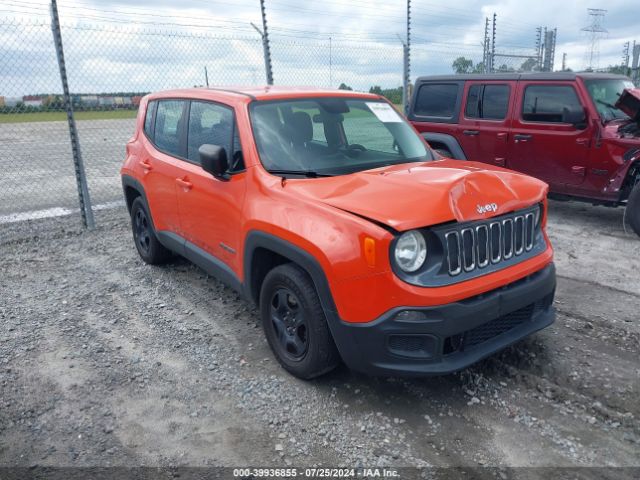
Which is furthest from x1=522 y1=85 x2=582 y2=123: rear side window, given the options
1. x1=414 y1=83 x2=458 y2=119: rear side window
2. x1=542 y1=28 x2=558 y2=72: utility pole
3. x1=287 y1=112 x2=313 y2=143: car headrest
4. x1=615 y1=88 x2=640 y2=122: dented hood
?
x1=542 y1=28 x2=558 y2=72: utility pole

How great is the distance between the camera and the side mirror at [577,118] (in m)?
6.75

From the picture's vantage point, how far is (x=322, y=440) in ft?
9.68

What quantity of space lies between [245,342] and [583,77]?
18.6 feet

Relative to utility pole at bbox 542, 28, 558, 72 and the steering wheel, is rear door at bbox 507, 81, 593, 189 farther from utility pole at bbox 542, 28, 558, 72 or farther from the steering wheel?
utility pole at bbox 542, 28, 558, 72

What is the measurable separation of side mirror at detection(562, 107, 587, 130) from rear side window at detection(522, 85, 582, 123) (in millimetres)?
86

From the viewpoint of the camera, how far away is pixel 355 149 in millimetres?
4004

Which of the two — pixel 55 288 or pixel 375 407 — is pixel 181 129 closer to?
pixel 55 288

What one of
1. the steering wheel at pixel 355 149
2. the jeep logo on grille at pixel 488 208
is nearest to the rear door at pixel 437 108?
the steering wheel at pixel 355 149

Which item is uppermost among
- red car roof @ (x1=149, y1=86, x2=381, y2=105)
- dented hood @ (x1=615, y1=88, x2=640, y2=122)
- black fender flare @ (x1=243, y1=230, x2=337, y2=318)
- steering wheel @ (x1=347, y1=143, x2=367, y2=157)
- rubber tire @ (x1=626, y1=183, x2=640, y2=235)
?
red car roof @ (x1=149, y1=86, x2=381, y2=105)

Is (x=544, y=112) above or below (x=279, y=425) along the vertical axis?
above

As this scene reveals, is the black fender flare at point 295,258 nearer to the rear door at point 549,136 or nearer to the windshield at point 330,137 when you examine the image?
the windshield at point 330,137

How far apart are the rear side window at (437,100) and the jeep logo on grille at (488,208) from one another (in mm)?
5335

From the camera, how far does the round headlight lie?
284cm

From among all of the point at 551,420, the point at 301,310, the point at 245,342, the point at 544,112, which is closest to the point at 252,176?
the point at 301,310
